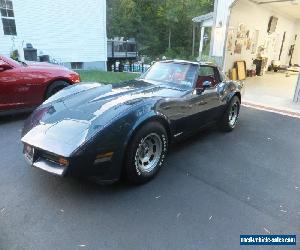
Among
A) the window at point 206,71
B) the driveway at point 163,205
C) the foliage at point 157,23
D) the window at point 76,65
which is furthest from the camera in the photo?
the foliage at point 157,23

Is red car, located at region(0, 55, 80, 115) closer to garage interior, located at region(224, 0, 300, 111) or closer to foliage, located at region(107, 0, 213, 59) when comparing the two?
garage interior, located at region(224, 0, 300, 111)

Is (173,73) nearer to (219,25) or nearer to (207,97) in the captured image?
(207,97)

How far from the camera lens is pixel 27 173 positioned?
10.9ft

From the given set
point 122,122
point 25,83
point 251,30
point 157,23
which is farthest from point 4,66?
point 157,23

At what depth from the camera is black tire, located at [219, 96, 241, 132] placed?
16.2ft

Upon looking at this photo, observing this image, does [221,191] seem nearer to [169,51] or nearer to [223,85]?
[223,85]

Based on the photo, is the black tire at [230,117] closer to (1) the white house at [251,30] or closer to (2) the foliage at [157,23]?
(1) the white house at [251,30]

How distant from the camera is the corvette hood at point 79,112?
2629 mm

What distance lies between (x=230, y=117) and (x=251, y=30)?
8.73 meters

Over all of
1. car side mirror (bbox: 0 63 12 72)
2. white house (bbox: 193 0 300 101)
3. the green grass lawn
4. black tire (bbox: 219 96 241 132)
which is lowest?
the green grass lawn

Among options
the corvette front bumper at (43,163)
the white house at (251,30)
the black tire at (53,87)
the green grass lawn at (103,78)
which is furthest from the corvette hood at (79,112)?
the white house at (251,30)

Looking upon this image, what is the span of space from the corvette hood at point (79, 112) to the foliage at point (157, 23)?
78.1ft

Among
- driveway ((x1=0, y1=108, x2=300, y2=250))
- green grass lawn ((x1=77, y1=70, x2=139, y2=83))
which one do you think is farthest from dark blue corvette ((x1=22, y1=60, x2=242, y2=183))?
green grass lawn ((x1=77, y1=70, x2=139, y2=83))

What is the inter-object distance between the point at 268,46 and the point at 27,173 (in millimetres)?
15297
